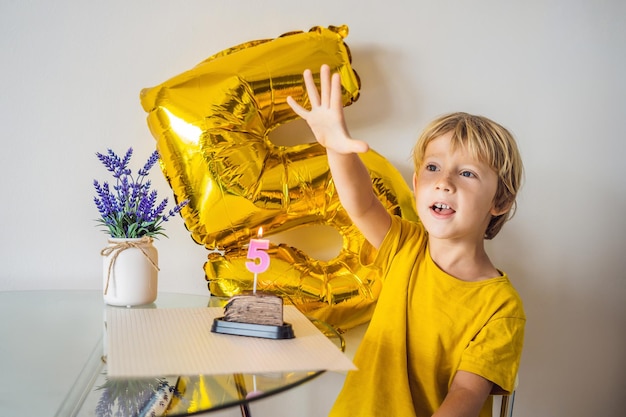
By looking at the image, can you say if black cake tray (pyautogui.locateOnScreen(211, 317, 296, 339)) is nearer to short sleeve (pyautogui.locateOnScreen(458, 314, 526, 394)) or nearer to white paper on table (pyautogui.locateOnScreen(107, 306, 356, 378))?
white paper on table (pyautogui.locateOnScreen(107, 306, 356, 378))

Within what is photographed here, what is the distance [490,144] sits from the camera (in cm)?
128

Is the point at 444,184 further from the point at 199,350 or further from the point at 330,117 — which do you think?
the point at 199,350

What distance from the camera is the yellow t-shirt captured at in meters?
1.22

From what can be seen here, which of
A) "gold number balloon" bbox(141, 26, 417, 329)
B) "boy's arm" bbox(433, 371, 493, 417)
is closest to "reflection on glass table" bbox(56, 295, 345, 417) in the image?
"boy's arm" bbox(433, 371, 493, 417)

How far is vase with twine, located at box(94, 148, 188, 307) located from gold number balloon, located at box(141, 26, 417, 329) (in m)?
0.17

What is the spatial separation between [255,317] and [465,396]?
0.39m

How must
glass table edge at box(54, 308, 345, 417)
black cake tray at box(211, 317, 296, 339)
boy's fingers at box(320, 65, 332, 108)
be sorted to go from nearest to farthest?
glass table edge at box(54, 308, 345, 417)
black cake tray at box(211, 317, 296, 339)
boy's fingers at box(320, 65, 332, 108)

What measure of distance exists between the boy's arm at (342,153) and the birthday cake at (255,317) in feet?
0.88

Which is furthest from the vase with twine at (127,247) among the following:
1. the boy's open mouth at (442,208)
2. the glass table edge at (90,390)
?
the boy's open mouth at (442,208)

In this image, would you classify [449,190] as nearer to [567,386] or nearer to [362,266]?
[362,266]

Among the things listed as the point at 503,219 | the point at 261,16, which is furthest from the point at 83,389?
the point at 261,16

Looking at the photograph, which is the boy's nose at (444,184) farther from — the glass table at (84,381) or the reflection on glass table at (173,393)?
the reflection on glass table at (173,393)

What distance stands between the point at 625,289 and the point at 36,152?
155 cm

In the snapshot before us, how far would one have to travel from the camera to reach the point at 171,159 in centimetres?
141
